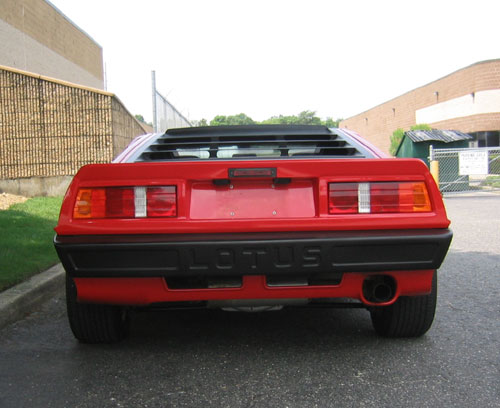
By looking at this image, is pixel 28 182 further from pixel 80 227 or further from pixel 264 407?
pixel 264 407

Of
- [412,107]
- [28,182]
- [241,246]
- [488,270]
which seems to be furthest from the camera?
[412,107]

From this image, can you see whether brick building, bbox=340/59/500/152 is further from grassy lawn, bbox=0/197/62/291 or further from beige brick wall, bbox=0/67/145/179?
grassy lawn, bbox=0/197/62/291

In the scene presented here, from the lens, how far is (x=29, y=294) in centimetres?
413

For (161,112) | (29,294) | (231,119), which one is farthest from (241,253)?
(231,119)

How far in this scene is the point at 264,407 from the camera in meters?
2.37

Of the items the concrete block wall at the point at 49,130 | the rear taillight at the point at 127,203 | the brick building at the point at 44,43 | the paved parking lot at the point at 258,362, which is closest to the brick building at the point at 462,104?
the brick building at the point at 44,43

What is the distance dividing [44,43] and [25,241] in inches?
814

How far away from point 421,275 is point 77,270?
180cm

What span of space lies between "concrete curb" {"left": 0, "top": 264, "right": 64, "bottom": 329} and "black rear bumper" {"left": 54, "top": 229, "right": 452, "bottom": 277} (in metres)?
1.33

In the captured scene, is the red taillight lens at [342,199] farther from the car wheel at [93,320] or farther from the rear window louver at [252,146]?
the car wheel at [93,320]

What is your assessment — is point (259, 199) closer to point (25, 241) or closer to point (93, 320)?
point (93, 320)

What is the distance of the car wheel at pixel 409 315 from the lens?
3.13m

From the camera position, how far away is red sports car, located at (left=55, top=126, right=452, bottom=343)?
2.68 meters

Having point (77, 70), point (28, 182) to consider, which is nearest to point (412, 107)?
point (77, 70)
